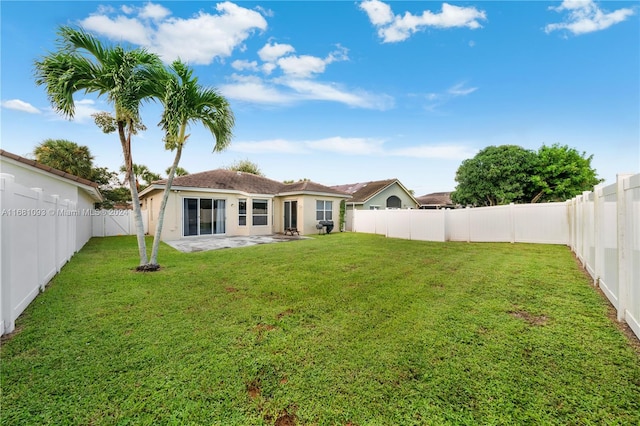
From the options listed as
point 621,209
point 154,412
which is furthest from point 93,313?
point 621,209

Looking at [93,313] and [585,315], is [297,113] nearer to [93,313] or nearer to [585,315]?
[93,313]

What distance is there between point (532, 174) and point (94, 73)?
30.9 m

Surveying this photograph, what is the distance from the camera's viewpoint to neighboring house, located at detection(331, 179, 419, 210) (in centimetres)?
2261

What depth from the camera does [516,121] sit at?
53.1 ft

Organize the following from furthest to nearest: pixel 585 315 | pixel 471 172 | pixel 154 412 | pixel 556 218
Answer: pixel 471 172 → pixel 556 218 → pixel 585 315 → pixel 154 412

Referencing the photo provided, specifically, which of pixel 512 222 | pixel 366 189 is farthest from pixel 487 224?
pixel 366 189

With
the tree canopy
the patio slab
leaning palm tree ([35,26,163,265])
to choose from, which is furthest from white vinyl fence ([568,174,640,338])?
the tree canopy

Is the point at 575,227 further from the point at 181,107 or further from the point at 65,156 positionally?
the point at 65,156

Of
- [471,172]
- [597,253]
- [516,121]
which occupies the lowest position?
[597,253]

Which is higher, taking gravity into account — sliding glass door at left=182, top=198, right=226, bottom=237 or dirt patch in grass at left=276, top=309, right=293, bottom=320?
sliding glass door at left=182, top=198, right=226, bottom=237

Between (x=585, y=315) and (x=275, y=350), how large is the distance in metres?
4.53

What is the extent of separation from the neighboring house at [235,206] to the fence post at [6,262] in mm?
11188

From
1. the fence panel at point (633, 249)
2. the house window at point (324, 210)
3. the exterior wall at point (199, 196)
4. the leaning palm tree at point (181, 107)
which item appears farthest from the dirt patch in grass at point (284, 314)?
the house window at point (324, 210)

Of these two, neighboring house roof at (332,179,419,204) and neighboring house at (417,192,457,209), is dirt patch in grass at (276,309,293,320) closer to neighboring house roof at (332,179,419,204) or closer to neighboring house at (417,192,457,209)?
neighboring house roof at (332,179,419,204)
